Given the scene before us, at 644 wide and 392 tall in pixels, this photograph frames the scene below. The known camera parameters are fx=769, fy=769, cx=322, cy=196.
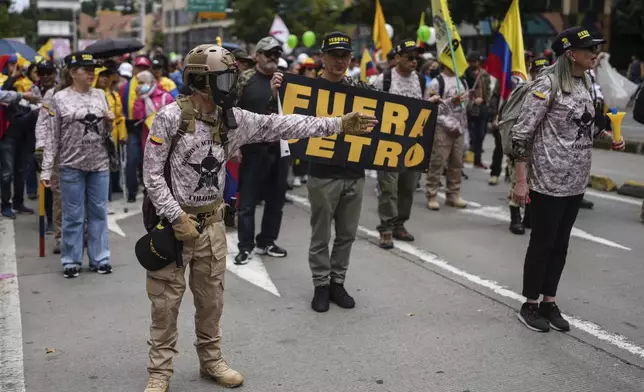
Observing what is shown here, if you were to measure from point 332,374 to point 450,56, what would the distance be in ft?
17.3

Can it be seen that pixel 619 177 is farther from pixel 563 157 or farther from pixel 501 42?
pixel 563 157

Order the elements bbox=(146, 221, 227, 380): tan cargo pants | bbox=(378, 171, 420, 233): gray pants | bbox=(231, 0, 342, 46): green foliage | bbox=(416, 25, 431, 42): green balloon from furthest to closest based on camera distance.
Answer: bbox=(231, 0, 342, 46): green foliage < bbox=(416, 25, 431, 42): green balloon < bbox=(378, 171, 420, 233): gray pants < bbox=(146, 221, 227, 380): tan cargo pants

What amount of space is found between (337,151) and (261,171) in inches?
67.9

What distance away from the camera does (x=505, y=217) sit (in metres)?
9.80

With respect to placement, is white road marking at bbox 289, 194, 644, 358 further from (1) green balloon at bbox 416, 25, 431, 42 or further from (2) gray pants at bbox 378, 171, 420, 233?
(1) green balloon at bbox 416, 25, 431, 42

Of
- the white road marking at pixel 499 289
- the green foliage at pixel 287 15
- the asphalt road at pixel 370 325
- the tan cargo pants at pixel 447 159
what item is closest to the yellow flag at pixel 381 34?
the tan cargo pants at pixel 447 159

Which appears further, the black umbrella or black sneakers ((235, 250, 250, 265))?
the black umbrella

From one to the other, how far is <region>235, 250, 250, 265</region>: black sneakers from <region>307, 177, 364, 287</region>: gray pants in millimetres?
1505

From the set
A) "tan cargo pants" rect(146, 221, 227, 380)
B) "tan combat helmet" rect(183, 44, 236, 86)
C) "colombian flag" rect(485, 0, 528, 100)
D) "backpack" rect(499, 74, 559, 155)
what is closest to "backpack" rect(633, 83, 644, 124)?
"backpack" rect(499, 74, 559, 155)

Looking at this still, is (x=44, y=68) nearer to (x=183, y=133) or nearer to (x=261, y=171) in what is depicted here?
(x=261, y=171)

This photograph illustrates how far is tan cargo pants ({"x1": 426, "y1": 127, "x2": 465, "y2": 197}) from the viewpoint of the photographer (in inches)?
397

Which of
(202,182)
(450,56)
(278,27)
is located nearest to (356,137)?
(202,182)

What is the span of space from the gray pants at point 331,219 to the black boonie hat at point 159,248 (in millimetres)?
1943

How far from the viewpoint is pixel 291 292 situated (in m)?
6.52
